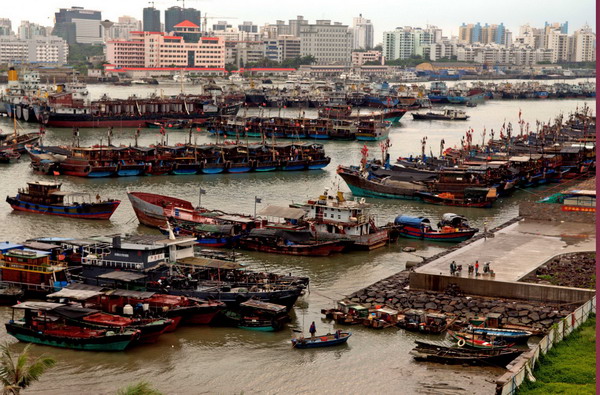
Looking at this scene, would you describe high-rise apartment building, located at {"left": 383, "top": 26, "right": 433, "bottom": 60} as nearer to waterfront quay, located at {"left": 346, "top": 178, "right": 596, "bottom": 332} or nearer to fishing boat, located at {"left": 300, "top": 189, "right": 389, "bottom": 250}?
fishing boat, located at {"left": 300, "top": 189, "right": 389, "bottom": 250}

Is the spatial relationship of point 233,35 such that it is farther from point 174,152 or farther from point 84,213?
point 84,213

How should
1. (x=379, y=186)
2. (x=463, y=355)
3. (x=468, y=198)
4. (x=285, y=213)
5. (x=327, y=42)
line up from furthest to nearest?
(x=327, y=42) → (x=379, y=186) → (x=468, y=198) → (x=285, y=213) → (x=463, y=355)

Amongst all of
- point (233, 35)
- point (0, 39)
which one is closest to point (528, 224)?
point (0, 39)

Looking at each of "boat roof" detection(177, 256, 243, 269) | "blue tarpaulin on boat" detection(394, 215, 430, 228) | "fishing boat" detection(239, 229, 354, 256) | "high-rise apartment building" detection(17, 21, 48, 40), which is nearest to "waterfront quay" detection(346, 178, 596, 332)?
"boat roof" detection(177, 256, 243, 269)

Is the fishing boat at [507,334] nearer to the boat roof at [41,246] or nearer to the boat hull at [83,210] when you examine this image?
the boat roof at [41,246]

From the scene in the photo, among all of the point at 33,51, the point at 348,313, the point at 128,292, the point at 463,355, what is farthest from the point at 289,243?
the point at 33,51

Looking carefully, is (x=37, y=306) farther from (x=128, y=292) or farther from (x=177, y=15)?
(x=177, y=15)
